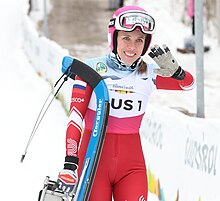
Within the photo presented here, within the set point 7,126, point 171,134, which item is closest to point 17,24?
point 7,126

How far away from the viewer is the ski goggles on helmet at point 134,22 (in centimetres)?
437

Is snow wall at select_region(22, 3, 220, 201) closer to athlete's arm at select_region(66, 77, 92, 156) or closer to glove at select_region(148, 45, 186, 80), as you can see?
glove at select_region(148, 45, 186, 80)

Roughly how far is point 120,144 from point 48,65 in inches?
534

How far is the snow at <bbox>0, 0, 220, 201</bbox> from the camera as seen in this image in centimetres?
924

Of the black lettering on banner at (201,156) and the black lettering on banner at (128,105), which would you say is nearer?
the black lettering on banner at (128,105)

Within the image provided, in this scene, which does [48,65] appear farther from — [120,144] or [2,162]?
[120,144]

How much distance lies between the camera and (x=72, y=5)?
32844 millimetres

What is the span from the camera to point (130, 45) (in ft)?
14.4

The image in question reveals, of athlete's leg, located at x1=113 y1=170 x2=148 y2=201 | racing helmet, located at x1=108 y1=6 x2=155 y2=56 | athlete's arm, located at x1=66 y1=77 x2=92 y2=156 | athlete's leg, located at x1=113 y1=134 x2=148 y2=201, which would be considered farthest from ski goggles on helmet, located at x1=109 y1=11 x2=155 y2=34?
athlete's leg, located at x1=113 y1=170 x2=148 y2=201

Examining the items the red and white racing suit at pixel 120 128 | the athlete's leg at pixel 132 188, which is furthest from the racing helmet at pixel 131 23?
the athlete's leg at pixel 132 188

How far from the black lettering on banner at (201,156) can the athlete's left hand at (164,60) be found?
1.52 m

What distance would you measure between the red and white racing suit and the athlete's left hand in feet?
0.36

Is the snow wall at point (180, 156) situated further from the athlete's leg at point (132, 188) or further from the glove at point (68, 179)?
the glove at point (68, 179)

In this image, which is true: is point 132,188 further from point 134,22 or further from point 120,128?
point 134,22
